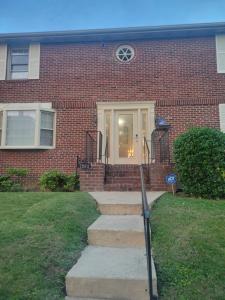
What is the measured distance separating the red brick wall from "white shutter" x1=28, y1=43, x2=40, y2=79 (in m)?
0.18

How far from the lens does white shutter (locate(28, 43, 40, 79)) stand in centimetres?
1059

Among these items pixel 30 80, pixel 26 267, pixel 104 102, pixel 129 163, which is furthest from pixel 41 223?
pixel 30 80

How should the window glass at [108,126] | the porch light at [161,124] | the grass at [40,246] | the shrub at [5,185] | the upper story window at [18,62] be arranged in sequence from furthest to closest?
the upper story window at [18,62] < the window glass at [108,126] < the porch light at [161,124] < the shrub at [5,185] < the grass at [40,246]

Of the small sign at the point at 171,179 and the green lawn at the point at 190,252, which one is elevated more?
the small sign at the point at 171,179

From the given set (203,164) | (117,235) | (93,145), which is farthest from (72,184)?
(117,235)

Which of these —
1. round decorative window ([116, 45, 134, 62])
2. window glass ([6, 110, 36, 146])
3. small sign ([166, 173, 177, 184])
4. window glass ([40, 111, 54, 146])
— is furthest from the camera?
round decorative window ([116, 45, 134, 62])

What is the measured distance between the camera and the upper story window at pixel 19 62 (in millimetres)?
10633

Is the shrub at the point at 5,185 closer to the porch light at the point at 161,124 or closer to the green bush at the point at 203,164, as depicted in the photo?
the porch light at the point at 161,124

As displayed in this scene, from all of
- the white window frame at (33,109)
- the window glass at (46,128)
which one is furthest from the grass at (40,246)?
the window glass at (46,128)

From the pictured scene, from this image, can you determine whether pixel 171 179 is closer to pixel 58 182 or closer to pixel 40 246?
pixel 58 182

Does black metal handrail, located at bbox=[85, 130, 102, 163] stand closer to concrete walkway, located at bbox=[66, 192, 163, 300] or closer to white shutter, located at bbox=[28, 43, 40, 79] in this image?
white shutter, located at bbox=[28, 43, 40, 79]

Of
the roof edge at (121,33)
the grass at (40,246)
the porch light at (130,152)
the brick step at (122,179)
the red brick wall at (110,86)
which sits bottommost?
the grass at (40,246)

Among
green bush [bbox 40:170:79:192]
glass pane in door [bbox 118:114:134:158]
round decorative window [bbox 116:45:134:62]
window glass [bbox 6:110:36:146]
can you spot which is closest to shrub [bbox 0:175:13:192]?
green bush [bbox 40:170:79:192]

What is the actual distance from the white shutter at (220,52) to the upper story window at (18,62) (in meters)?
7.04
